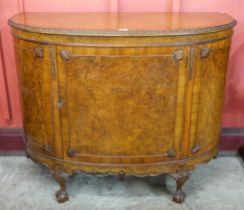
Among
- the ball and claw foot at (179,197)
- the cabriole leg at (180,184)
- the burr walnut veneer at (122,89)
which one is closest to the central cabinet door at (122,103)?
the burr walnut veneer at (122,89)

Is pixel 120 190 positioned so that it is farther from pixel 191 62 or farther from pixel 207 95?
pixel 191 62

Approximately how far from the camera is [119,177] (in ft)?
7.93

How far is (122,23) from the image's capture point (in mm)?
1904

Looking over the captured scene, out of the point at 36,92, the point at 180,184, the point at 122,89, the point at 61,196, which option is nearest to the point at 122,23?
the point at 122,89

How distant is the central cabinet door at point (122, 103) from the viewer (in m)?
Result: 1.76

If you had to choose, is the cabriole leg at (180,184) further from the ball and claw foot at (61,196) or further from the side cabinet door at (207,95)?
the ball and claw foot at (61,196)

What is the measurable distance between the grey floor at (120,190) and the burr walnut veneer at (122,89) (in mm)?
190

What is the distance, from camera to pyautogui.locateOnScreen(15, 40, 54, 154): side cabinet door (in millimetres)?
1839

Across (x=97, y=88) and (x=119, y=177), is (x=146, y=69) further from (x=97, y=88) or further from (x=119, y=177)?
(x=119, y=177)

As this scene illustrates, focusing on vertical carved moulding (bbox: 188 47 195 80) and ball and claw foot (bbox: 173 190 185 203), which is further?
ball and claw foot (bbox: 173 190 185 203)

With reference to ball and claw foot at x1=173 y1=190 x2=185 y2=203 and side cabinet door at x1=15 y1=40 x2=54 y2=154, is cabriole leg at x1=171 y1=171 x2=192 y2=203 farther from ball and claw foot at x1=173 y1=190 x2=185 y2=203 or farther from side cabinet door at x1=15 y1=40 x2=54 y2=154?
side cabinet door at x1=15 y1=40 x2=54 y2=154

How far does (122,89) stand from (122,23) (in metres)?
0.36

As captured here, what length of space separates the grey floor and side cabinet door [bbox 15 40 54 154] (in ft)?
1.17

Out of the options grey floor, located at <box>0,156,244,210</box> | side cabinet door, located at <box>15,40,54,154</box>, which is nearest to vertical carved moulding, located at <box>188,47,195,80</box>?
side cabinet door, located at <box>15,40,54,154</box>
